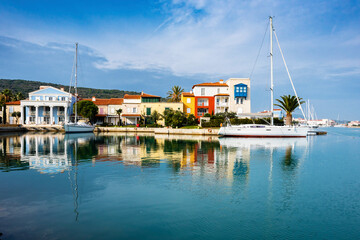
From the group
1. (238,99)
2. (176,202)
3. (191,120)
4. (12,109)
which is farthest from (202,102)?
(176,202)

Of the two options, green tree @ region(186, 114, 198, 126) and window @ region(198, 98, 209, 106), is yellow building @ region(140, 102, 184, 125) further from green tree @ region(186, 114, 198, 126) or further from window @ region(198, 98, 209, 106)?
window @ region(198, 98, 209, 106)

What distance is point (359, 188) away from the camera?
43.1ft

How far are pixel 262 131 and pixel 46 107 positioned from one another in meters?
54.8

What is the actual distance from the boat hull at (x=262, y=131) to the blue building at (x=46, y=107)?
41737 mm

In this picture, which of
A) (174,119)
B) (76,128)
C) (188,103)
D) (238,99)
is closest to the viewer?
(76,128)

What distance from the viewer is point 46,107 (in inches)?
2542

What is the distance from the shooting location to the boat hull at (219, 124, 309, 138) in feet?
152

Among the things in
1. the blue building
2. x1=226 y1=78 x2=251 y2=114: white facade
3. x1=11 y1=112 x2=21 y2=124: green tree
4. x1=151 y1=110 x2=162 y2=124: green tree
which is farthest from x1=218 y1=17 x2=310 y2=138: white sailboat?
x1=11 y1=112 x2=21 y2=124: green tree

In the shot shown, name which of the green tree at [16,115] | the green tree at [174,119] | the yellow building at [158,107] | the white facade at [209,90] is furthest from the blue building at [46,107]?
the white facade at [209,90]

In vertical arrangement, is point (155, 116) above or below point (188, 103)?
below

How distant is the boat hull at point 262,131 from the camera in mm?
46344

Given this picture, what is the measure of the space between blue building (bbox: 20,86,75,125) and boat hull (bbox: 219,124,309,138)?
4174cm

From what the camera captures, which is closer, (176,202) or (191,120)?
(176,202)

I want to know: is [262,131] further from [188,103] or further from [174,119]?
[188,103]
